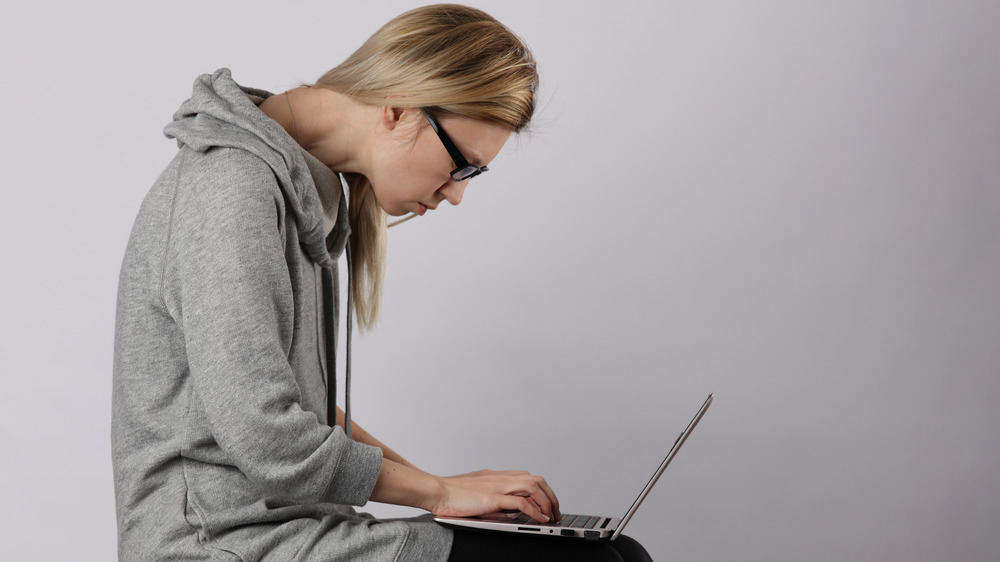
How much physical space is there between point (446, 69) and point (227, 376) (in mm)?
545

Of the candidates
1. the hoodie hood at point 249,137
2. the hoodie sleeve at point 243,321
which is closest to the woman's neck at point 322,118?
the hoodie hood at point 249,137

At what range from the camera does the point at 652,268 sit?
2.63 metres

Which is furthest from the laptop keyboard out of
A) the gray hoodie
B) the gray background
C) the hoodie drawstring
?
the gray background

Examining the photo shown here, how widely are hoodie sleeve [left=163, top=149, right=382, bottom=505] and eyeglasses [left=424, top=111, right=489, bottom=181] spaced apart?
314mm

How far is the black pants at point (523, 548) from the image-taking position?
48.2 inches

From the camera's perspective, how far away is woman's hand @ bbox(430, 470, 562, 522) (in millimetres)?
1262

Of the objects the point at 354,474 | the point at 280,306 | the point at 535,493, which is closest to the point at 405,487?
the point at 354,474

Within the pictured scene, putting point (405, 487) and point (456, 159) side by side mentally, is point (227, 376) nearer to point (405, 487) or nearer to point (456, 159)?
point (405, 487)

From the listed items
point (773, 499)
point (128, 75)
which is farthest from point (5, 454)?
point (773, 499)

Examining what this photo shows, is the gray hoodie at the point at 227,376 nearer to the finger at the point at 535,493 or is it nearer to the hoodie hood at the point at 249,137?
the hoodie hood at the point at 249,137

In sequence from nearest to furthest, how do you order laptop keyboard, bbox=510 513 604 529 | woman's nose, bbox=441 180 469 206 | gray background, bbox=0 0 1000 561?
laptop keyboard, bbox=510 513 604 529, woman's nose, bbox=441 180 469 206, gray background, bbox=0 0 1000 561

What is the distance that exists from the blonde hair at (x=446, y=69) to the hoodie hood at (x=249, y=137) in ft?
0.53

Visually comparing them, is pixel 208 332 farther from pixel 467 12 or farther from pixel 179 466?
pixel 467 12

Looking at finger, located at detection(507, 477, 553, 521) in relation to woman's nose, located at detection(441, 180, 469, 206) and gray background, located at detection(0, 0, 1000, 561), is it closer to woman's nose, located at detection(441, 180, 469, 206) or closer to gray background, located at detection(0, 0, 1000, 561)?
woman's nose, located at detection(441, 180, 469, 206)
